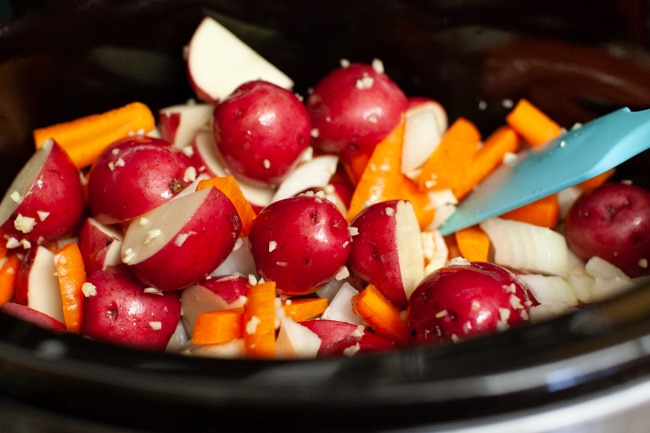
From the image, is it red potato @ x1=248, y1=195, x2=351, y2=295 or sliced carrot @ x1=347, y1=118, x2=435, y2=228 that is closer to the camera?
red potato @ x1=248, y1=195, x2=351, y2=295

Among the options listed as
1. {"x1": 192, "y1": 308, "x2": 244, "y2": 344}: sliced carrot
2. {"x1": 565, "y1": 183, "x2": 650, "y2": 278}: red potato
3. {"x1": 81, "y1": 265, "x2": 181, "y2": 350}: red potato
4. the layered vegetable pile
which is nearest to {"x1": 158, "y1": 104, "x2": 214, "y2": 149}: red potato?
the layered vegetable pile

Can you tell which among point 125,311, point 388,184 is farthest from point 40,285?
point 388,184

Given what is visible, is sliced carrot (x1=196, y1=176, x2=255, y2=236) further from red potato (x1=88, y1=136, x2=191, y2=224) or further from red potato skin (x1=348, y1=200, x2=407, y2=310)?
red potato skin (x1=348, y1=200, x2=407, y2=310)

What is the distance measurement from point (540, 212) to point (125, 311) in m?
0.75

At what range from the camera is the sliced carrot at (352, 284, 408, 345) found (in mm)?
1005

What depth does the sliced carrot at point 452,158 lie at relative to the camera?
4.06ft

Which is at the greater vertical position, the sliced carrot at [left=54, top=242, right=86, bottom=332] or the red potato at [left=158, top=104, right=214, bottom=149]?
the red potato at [left=158, top=104, right=214, bottom=149]

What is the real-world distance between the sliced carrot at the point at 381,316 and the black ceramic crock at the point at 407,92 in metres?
0.37

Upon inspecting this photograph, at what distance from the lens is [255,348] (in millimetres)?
872

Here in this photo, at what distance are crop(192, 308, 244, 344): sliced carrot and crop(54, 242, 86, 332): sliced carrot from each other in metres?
0.22

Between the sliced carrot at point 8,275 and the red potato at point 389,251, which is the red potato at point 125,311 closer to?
the sliced carrot at point 8,275

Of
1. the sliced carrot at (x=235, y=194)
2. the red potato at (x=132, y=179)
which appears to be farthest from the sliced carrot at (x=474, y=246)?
the red potato at (x=132, y=179)

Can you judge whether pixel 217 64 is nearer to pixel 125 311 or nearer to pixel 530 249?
pixel 125 311

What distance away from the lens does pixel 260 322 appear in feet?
2.90
